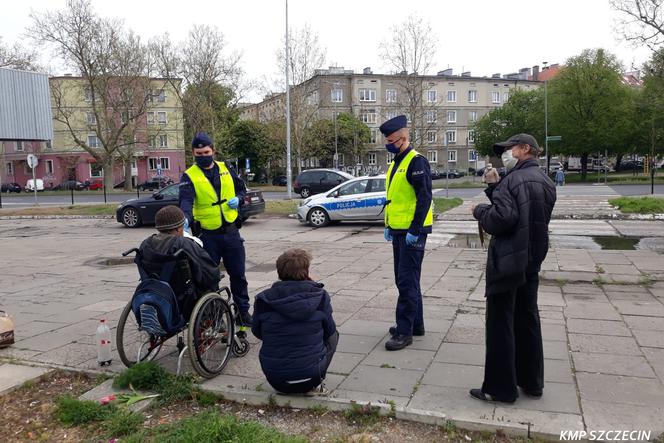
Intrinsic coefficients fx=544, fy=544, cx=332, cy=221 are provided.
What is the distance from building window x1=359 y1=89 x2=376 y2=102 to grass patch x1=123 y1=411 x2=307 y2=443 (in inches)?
2744

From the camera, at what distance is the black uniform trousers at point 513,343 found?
3.75 metres

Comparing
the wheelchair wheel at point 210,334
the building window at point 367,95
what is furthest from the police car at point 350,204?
the building window at point 367,95

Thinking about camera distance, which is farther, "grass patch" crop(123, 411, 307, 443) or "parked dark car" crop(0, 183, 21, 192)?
"parked dark car" crop(0, 183, 21, 192)

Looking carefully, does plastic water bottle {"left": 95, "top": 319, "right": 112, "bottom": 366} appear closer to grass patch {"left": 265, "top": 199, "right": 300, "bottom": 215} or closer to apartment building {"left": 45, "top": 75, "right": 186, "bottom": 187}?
grass patch {"left": 265, "top": 199, "right": 300, "bottom": 215}

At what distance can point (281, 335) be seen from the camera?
3793 millimetres

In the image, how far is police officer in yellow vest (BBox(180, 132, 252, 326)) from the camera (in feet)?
17.2

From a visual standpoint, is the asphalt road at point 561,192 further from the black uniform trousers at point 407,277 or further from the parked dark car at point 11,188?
the black uniform trousers at point 407,277

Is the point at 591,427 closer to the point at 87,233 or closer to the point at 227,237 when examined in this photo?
the point at 227,237

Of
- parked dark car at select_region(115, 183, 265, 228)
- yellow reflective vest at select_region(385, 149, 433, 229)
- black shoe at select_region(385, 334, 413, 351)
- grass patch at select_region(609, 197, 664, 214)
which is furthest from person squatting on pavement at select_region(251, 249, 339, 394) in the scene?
grass patch at select_region(609, 197, 664, 214)

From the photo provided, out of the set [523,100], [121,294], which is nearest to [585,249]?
[121,294]

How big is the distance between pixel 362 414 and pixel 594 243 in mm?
10221

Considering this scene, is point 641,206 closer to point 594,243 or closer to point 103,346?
point 594,243

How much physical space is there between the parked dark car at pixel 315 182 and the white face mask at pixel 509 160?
957 inches

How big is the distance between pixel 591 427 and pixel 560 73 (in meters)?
50.3
